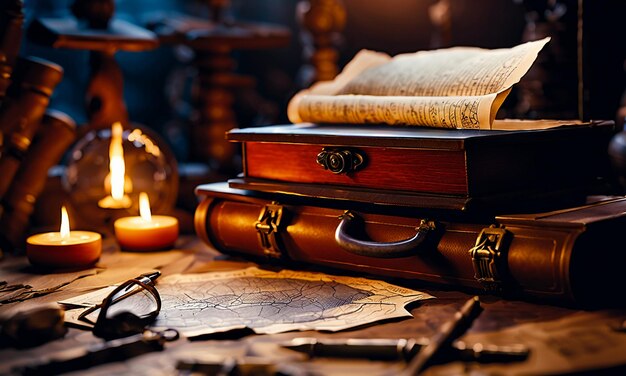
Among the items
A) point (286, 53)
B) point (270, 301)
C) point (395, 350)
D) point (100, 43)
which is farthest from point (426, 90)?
point (286, 53)

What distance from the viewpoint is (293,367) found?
44.6 inches

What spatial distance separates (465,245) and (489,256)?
67 mm

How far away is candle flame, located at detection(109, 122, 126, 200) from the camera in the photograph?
2.02 m

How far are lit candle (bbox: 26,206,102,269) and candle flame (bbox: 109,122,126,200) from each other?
0.25 meters

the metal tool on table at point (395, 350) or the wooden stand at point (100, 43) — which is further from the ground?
the wooden stand at point (100, 43)

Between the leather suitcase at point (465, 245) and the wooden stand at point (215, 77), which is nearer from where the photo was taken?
the leather suitcase at point (465, 245)

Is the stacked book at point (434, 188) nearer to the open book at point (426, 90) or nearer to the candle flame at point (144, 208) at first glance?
the open book at point (426, 90)

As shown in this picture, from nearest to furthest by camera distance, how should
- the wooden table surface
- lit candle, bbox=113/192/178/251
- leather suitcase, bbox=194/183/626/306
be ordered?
1. the wooden table surface
2. leather suitcase, bbox=194/183/626/306
3. lit candle, bbox=113/192/178/251

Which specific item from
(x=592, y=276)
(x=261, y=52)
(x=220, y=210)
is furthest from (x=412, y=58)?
(x=261, y=52)

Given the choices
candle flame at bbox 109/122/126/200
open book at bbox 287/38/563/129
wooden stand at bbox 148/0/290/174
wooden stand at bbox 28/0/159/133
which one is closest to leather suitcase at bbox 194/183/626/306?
open book at bbox 287/38/563/129

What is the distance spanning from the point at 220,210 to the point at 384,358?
76 centimetres

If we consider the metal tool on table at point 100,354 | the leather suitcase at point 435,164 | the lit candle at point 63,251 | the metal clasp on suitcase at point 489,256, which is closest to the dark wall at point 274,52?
the leather suitcase at point 435,164

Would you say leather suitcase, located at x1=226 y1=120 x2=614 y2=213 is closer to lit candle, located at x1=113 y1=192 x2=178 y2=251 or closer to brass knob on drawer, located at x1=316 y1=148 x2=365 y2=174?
brass knob on drawer, located at x1=316 y1=148 x2=365 y2=174

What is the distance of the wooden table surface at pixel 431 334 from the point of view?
113 centimetres
